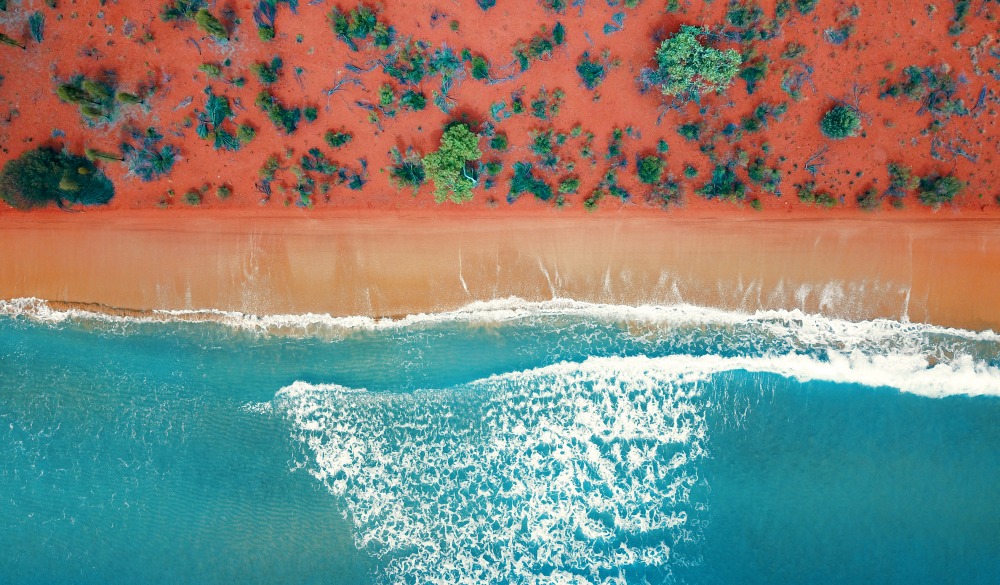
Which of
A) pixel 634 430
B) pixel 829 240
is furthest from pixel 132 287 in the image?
pixel 829 240

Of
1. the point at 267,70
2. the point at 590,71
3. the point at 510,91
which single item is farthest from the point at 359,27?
the point at 590,71

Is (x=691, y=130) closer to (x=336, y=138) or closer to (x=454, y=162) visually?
(x=454, y=162)

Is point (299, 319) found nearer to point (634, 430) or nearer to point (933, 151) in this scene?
point (634, 430)

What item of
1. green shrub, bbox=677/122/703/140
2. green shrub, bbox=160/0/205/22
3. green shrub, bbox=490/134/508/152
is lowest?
green shrub, bbox=490/134/508/152

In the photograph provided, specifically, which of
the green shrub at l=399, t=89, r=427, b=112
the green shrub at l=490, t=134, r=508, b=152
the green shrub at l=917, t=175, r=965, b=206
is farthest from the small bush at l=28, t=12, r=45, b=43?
the green shrub at l=917, t=175, r=965, b=206

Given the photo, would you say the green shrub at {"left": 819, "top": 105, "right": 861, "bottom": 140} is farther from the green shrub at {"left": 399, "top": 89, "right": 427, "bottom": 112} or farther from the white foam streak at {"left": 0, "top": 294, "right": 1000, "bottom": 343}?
the green shrub at {"left": 399, "top": 89, "right": 427, "bottom": 112}

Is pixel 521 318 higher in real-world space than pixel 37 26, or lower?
lower
